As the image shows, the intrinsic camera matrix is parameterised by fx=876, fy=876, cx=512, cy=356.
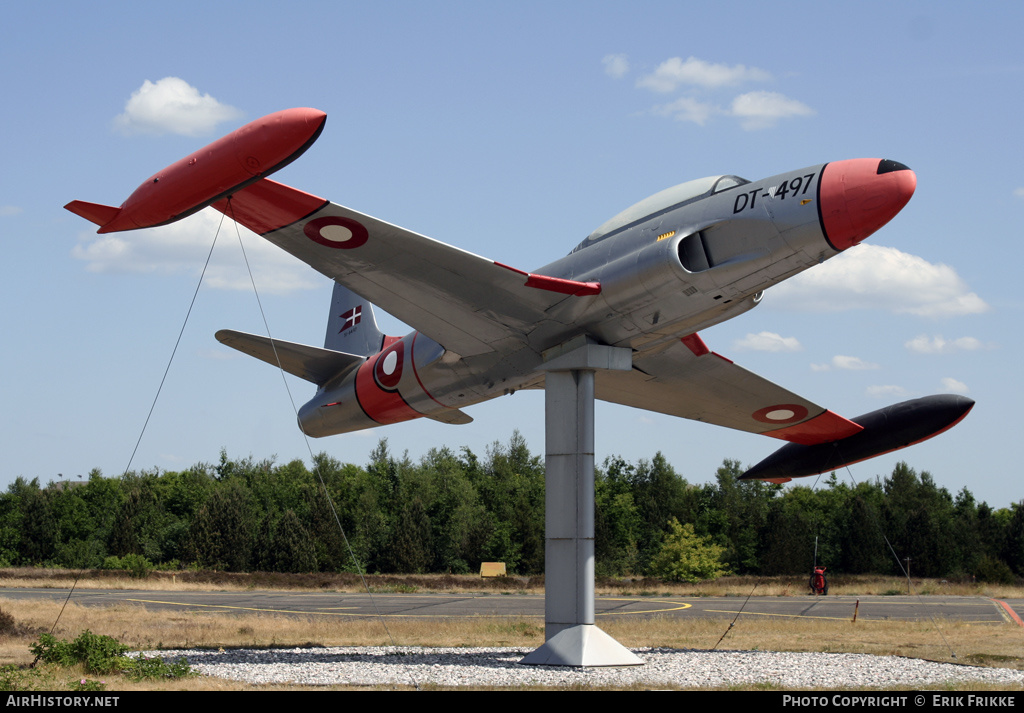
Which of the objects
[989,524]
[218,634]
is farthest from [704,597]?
[989,524]

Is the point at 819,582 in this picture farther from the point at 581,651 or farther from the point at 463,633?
the point at 581,651

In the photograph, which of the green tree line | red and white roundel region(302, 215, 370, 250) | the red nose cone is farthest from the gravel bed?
the green tree line

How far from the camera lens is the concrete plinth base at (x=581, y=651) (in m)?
12.8

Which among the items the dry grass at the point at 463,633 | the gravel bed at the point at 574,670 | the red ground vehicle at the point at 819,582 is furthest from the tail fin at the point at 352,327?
the red ground vehicle at the point at 819,582

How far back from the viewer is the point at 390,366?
16656mm

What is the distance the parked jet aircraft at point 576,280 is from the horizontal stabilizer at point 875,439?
4cm

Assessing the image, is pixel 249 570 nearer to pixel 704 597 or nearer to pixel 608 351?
pixel 704 597

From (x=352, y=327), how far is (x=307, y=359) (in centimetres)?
213

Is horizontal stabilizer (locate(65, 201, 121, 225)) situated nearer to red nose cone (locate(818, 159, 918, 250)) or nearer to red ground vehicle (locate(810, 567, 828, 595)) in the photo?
red nose cone (locate(818, 159, 918, 250))

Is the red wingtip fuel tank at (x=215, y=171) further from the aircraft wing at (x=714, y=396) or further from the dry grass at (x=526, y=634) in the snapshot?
the dry grass at (x=526, y=634)

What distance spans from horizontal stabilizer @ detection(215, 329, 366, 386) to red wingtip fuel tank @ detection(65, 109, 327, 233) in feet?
20.4

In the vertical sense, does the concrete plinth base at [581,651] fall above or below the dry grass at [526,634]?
above

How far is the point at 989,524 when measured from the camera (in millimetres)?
57500

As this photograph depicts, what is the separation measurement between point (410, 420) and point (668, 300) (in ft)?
22.0
